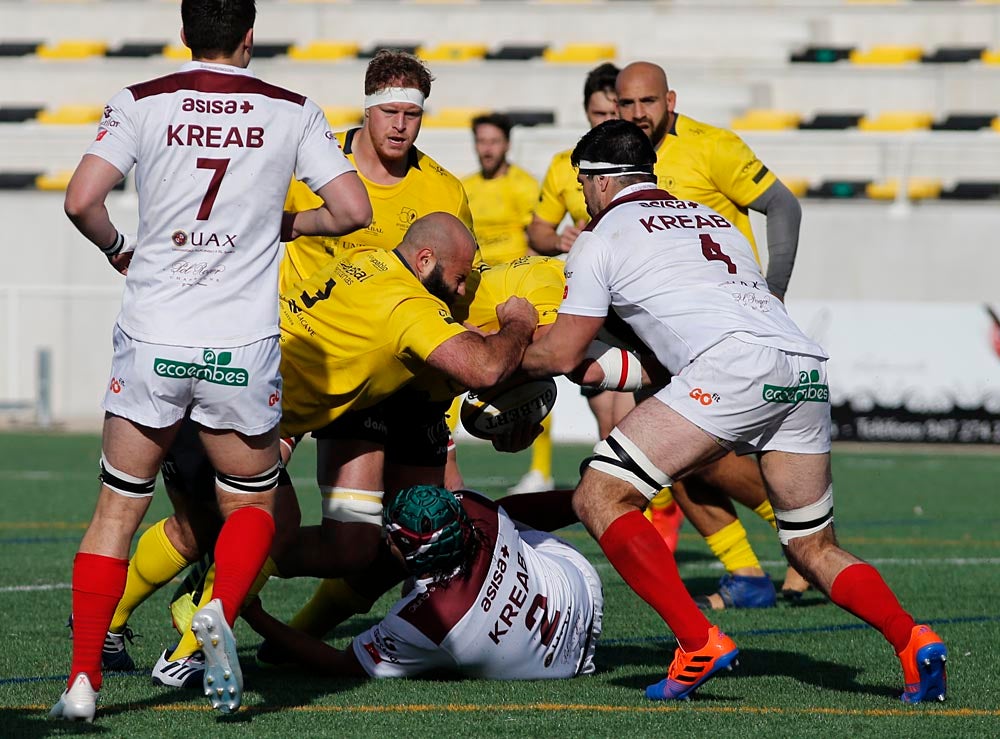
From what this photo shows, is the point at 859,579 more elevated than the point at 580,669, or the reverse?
the point at 859,579

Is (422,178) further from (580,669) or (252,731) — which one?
(252,731)

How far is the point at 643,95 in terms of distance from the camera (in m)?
7.21

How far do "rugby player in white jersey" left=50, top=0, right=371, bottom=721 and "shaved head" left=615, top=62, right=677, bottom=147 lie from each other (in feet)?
9.35

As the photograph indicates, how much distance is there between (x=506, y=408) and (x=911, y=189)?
47.9 ft

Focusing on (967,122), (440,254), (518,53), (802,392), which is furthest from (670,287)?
(518,53)

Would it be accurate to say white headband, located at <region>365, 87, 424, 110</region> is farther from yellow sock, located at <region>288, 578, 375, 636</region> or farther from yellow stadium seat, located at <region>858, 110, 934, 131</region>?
yellow stadium seat, located at <region>858, 110, 934, 131</region>

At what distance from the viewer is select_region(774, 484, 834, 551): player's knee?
16.6 ft

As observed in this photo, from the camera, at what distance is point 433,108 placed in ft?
77.8

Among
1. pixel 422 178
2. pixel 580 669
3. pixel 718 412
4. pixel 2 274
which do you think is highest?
pixel 422 178

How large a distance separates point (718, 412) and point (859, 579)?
2.26 ft

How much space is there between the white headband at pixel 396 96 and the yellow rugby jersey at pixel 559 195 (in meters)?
2.45

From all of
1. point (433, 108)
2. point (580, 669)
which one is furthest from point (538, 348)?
point (433, 108)

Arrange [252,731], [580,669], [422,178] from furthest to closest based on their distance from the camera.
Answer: [422,178]
[580,669]
[252,731]

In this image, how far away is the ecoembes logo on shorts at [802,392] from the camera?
193 inches
